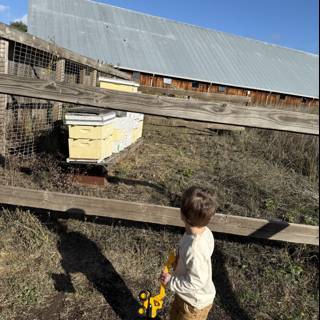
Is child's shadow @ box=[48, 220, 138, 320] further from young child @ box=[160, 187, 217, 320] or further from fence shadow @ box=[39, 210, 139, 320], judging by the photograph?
young child @ box=[160, 187, 217, 320]

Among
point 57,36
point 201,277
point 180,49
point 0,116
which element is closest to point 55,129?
point 0,116

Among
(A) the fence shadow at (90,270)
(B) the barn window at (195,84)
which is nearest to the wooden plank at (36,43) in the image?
(A) the fence shadow at (90,270)

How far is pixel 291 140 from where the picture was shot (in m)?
8.38

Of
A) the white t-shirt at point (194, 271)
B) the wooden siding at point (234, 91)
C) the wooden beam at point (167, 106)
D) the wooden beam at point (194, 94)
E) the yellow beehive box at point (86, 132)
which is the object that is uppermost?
the wooden siding at point (234, 91)

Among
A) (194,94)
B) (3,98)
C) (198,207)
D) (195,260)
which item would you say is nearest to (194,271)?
(195,260)

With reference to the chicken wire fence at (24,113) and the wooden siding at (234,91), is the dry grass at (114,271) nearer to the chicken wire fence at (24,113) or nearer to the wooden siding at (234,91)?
the chicken wire fence at (24,113)

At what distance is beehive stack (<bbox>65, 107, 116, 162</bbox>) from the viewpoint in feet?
14.1

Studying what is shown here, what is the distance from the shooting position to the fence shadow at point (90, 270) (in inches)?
108

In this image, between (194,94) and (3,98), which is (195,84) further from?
(3,98)

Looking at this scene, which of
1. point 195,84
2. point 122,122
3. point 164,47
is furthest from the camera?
point 195,84

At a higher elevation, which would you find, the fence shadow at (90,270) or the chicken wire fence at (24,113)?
the chicken wire fence at (24,113)

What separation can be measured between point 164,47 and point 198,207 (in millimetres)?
26274

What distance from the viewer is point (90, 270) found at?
3074 millimetres

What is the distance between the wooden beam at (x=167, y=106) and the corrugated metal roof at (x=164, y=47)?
20532 millimetres
